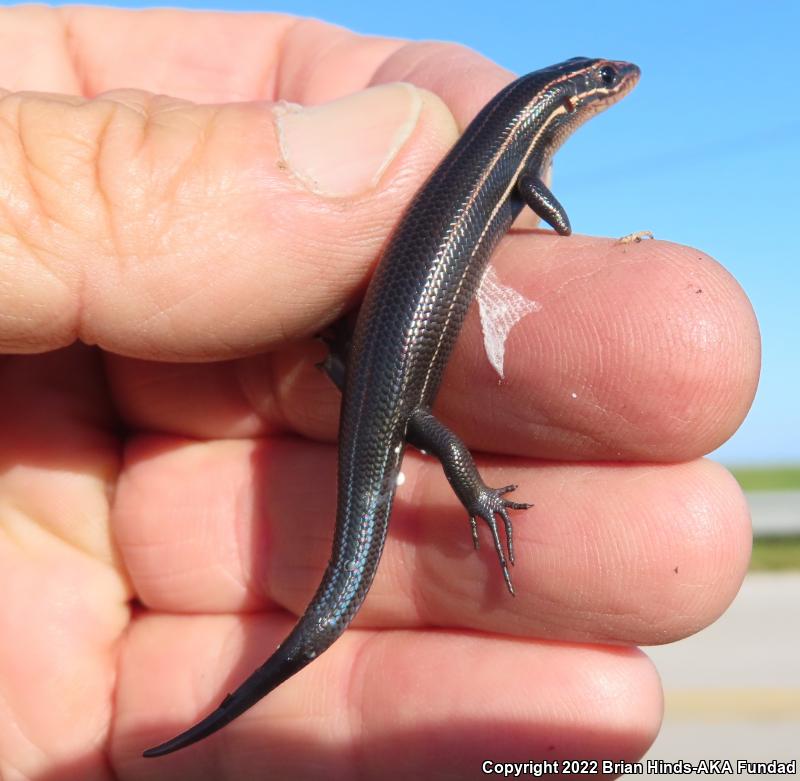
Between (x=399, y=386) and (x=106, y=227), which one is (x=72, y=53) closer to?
(x=106, y=227)

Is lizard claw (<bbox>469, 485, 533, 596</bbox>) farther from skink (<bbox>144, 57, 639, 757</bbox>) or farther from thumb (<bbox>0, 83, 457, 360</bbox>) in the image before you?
thumb (<bbox>0, 83, 457, 360</bbox>)

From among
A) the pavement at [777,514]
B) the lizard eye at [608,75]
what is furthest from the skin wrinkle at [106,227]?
the pavement at [777,514]

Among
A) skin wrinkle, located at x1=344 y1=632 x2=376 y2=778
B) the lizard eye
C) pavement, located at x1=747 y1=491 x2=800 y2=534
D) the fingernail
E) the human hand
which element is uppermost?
the lizard eye

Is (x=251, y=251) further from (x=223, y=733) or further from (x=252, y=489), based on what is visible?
(x=223, y=733)

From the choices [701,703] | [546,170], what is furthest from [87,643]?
[701,703]

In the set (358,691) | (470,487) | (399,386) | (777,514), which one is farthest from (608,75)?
(777,514)

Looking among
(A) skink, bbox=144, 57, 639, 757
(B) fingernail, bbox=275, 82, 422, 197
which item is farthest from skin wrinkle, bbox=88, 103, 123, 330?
(A) skink, bbox=144, 57, 639, 757
